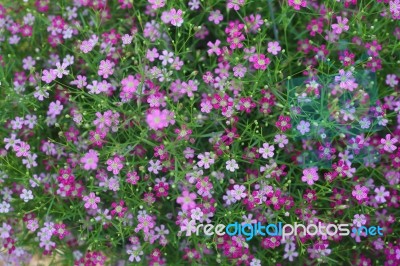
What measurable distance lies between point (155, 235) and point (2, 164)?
89 cm

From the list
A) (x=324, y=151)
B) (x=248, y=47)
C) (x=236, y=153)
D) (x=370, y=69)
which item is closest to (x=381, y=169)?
(x=324, y=151)

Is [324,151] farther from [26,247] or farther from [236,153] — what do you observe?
[26,247]

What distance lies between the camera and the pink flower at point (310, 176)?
7.64ft

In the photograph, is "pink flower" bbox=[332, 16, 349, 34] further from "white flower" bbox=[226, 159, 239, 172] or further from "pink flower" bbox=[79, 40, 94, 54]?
"pink flower" bbox=[79, 40, 94, 54]

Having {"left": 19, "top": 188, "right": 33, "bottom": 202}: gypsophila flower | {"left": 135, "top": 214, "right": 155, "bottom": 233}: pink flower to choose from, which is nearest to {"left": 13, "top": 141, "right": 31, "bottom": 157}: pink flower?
{"left": 19, "top": 188, "right": 33, "bottom": 202}: gypsophila flower

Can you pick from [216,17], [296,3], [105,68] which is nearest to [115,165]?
[105,68]

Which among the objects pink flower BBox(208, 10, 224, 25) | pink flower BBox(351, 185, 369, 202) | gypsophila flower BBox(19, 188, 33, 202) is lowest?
gypsophila flower BBox(19, 188, 33, 202)

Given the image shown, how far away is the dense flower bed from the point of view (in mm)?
2371

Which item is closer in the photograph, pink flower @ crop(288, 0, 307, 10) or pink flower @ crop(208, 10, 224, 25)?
pink flower @ crop(288, 0, 307, 10)

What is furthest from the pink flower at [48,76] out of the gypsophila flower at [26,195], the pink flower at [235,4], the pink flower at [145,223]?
the pink flower at [235,4]

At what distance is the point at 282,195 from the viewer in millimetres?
2424

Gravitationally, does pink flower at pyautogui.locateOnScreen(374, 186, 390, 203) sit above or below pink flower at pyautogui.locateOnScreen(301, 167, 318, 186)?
below

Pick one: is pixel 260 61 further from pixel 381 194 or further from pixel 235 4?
pixel 381 194

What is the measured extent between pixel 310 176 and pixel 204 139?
62cm
